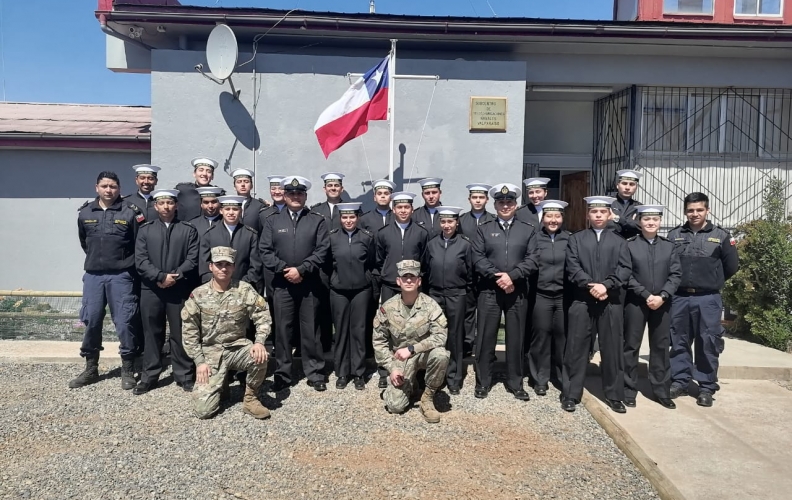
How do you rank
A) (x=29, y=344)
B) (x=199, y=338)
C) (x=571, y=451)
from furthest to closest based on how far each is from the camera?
(x=29, y=344)
(x=199, y=338)
(x=571, y=451)

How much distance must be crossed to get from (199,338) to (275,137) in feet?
14.2

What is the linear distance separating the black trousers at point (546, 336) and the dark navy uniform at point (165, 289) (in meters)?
3.37

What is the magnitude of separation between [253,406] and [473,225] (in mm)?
2946

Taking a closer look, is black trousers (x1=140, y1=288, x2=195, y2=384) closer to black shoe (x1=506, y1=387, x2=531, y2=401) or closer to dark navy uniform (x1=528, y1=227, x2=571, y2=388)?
black shoe (x1=506, y1=387, x2=531, y2=401)

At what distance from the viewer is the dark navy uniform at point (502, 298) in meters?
5.29

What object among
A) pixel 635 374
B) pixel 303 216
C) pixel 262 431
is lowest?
pixel 262 431

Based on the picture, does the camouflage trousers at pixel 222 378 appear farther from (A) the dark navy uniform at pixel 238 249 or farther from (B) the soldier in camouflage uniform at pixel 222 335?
(A) the dark navy uniform at pixel 238 249

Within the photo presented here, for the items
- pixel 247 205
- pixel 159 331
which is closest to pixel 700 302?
pixel 247 205

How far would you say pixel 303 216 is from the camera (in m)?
5.55

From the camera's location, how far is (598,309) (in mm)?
5109

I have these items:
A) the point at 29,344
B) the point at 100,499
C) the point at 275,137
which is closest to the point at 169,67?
the point at 275,137

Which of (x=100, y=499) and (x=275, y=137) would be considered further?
(x=275, y=137)

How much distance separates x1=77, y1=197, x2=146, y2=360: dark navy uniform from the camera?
543 centimetres

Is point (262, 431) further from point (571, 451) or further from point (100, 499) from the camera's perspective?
point (571, 451)
